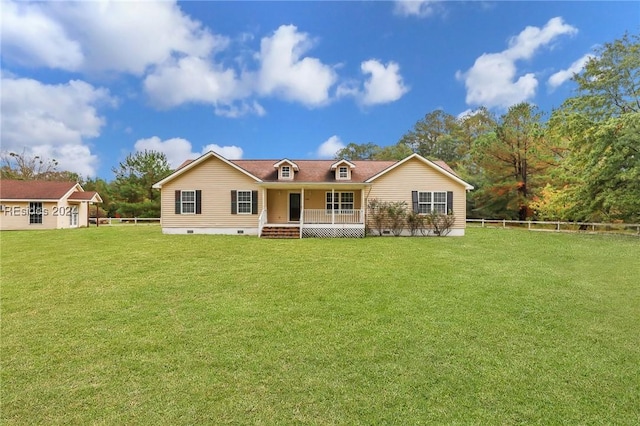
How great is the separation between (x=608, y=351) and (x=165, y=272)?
9069 mm

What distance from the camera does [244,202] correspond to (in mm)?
17062

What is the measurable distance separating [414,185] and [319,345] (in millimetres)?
14230

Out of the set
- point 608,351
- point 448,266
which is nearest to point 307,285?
point 448,266

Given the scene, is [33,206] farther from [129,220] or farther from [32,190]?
[129,220]

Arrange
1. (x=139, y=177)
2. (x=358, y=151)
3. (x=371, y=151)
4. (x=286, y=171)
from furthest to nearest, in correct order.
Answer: (x=358, y=151) < (x=371, y=151) < (x=139, y=177) < (x=286, y=171)

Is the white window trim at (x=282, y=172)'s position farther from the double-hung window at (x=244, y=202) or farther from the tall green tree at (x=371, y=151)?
the tall green tree at (x=371, y=151)

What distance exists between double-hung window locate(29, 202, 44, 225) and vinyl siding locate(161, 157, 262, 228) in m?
12.2

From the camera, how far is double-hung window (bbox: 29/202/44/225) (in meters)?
21.7

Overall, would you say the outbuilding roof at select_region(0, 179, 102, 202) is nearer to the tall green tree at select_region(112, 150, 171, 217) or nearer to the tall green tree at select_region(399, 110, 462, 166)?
the tall green tree at select_region(112, 150, 171, 217)

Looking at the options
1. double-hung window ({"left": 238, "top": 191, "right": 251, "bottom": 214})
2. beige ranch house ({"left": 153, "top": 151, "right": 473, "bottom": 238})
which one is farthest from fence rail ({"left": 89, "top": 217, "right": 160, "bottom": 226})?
double-hung window ({"left": 238, "top": 191, "right": 251, "bottom": 214})

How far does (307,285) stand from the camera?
23.3 ft

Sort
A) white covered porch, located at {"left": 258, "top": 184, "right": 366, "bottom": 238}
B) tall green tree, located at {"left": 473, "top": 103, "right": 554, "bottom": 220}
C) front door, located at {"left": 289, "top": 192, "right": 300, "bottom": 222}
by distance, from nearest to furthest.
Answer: white covered porch, located at {"left": 258, "top": 184, "right": 366, "bottom": 238} → front door, located at {"left": 289, "top": 192, "right": 300, "bottom": 222} → tall green tree, located at {"left": 473, "top": 103, "right": 554, "bottom": 220}

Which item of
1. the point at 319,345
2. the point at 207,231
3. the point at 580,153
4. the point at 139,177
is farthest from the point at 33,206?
the point at 580,153

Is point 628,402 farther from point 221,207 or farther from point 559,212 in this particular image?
point 559,212
